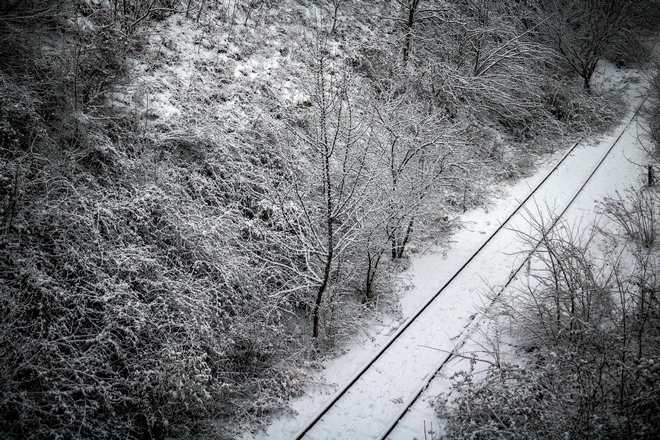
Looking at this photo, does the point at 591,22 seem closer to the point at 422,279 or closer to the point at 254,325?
the point at 422,279

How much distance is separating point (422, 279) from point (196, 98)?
24.3ft

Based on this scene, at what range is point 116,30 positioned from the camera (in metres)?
9.48

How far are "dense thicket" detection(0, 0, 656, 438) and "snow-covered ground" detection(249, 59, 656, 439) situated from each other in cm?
56

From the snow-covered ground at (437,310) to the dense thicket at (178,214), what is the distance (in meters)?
0.56

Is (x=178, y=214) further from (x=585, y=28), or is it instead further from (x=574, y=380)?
(x=585, y=28)

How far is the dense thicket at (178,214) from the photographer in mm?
6156

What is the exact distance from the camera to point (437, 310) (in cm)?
943

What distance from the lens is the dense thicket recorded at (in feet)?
20.2

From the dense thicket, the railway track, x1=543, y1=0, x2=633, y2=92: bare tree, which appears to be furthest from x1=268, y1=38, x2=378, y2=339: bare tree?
x1=543, y1=0, x2=633, y2=92: bare tree

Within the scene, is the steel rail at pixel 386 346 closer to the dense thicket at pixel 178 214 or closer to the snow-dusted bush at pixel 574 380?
the dense thicket at pixel 178 214

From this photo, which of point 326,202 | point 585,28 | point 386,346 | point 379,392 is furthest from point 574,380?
point 585,28

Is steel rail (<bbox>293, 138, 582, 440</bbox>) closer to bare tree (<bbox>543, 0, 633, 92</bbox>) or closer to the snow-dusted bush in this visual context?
the snow-dusted bush

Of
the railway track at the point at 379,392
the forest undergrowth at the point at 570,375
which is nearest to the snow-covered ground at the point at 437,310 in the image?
the railway track at the point at 379,392

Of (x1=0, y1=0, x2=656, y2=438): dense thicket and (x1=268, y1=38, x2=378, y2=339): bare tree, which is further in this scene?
(x1=268, y1=38, x2=378, y2=339): bare tree
